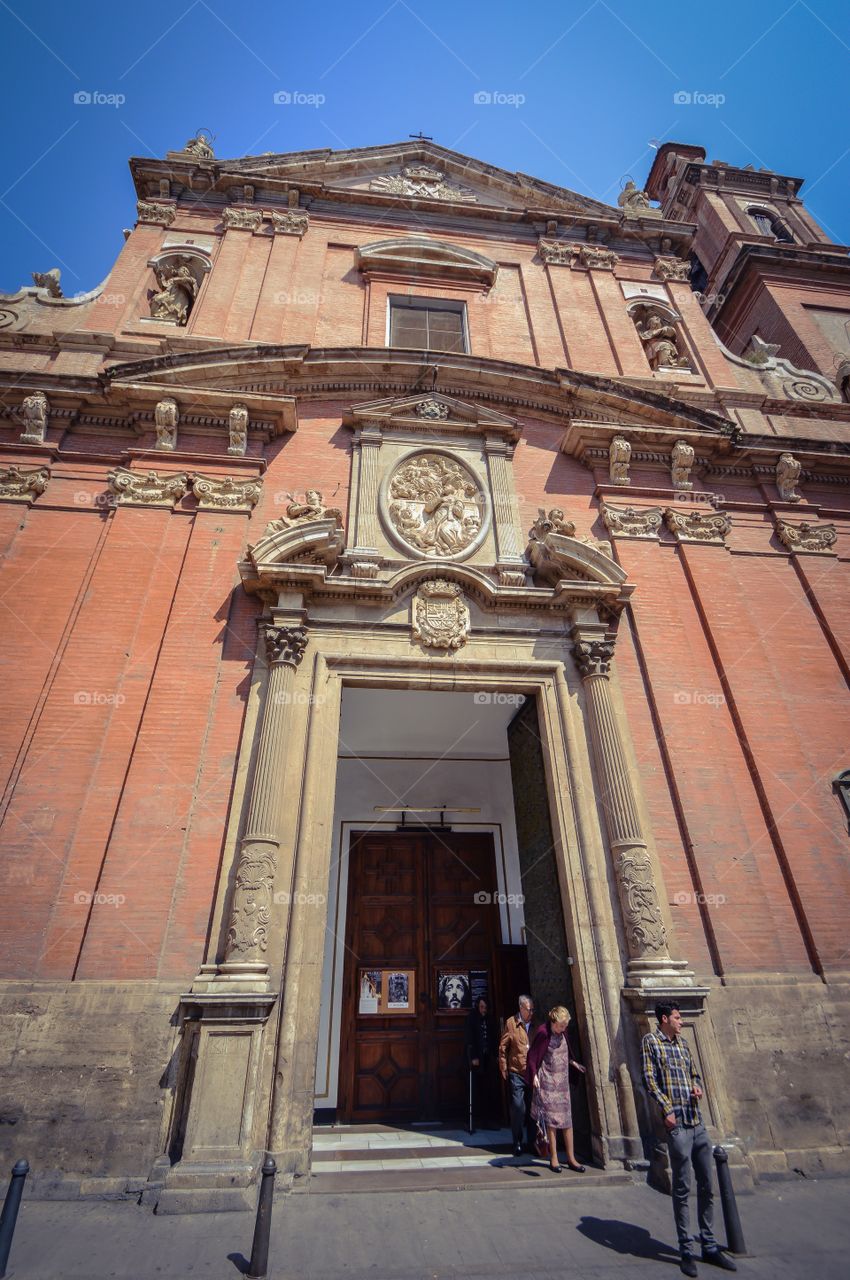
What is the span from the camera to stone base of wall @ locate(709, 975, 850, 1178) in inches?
250

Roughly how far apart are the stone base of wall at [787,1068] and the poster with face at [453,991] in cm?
405

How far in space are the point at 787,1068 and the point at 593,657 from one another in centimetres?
485

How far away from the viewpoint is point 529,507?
10.6 meters

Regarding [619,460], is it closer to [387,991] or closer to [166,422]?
[166,422]

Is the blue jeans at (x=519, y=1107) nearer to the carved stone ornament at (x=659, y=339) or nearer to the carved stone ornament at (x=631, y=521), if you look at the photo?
the carved stone ornament at (x=631, y=521)

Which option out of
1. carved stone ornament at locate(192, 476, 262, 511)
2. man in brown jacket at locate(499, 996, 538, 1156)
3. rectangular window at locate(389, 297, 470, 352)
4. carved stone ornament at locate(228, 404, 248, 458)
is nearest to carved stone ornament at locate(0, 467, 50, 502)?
carved stone ornament at locate(192, 476, 262, 511)

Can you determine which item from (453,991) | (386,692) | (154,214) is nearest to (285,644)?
(386,692)

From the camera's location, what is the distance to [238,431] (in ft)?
33.6

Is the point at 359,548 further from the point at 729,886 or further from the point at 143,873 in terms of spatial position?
the point at 729,886

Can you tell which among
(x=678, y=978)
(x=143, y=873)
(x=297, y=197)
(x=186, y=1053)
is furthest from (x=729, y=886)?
(x=297, y=197)

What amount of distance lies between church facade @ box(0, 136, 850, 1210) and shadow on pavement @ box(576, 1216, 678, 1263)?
3.96ft

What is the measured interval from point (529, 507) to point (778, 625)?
13.8 ft

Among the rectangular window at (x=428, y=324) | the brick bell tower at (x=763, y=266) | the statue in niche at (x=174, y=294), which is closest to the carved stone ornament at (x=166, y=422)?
the statue in niche at (x=174, y=294)

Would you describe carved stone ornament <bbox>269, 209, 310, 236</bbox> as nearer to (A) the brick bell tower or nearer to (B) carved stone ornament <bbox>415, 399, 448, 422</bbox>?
(B) carved stone ornament <bbox>415, 399, 448, 422</bbox>
